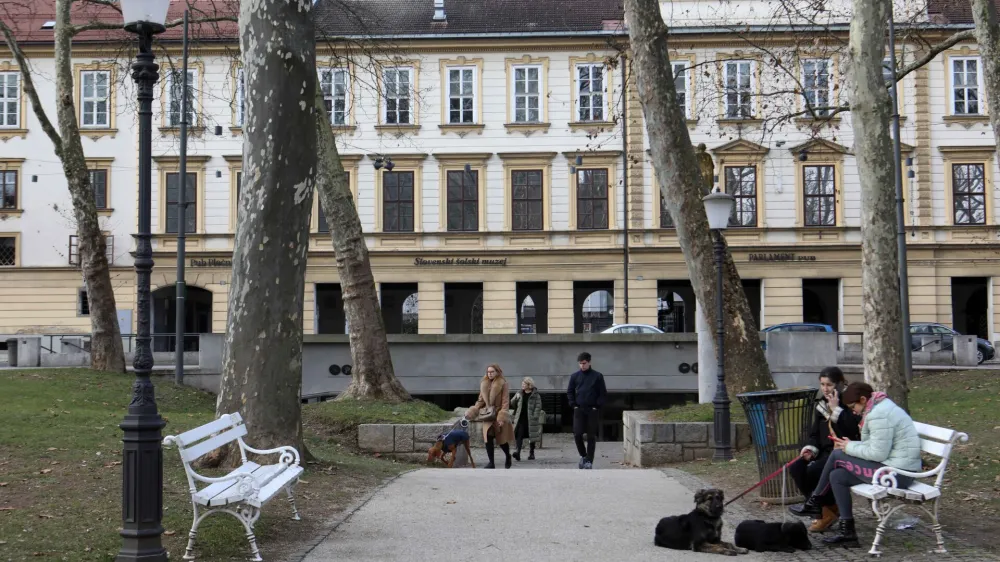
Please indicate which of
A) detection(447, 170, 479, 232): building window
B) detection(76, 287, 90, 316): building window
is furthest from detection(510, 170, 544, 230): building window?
detection(76, 287, 90, 316): building window

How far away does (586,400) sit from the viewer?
1706cm

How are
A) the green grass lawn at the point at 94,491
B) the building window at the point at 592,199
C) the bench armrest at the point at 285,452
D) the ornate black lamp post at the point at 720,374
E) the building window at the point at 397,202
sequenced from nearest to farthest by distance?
the green grass lawn at the point at 94,491
the bench armrest at the point at 285,452
the ornate black lamp post at the point at 720,374
the building window at the point at 592,199
the building window at the point at 397,202

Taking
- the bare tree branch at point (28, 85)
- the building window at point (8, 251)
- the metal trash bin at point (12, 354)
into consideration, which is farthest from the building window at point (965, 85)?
the building window at point (8, 251)

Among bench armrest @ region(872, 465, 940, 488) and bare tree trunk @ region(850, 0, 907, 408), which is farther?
bare tree trunk @ region(850, 0, 907, 408)

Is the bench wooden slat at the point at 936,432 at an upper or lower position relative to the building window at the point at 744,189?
lower

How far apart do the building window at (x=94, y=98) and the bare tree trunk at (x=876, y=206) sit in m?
36.6

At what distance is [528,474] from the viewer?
544 inches

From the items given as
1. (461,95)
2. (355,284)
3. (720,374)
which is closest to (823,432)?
(720,374)

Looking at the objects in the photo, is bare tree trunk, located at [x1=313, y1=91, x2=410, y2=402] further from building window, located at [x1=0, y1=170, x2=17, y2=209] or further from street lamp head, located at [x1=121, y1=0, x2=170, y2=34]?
building window, located at [x1=0, y1=170, x2=17, y2=209]

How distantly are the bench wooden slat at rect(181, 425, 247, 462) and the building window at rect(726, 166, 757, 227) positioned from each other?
35744 millimetres

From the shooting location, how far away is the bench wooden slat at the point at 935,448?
829 centimetres

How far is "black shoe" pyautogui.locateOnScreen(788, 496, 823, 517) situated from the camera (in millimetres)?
9328

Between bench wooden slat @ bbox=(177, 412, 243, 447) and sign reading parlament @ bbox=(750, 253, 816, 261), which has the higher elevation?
sign reading parlament @ bbox=(750, 253, 816, 261)

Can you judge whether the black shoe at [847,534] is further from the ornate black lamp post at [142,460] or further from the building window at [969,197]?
the building window at [969,197]
